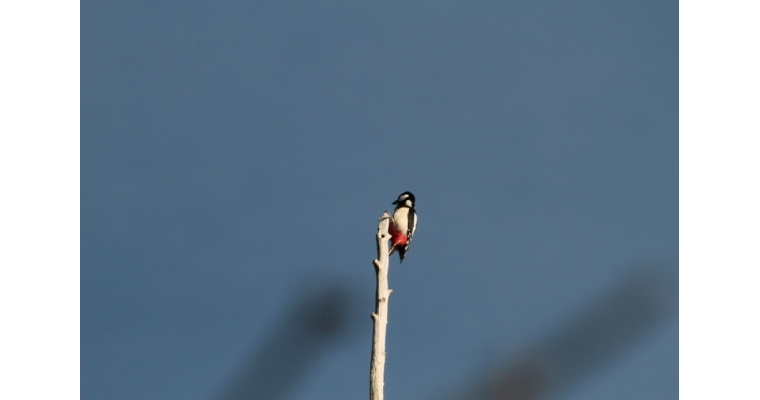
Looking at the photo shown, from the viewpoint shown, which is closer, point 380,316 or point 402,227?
point 380,316

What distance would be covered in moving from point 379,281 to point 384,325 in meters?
0.15

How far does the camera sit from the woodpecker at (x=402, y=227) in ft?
9.25

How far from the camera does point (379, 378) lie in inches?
103

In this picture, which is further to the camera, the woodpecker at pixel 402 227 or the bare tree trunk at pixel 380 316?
the woodpecker at pixel 402 227

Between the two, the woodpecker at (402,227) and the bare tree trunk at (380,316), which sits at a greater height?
the woodpecker at (402,227)

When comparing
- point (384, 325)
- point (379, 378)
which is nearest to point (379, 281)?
point (384, 325)

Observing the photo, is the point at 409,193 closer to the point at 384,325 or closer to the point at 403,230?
the point at 403,230

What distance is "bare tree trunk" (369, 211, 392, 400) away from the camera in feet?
8.36

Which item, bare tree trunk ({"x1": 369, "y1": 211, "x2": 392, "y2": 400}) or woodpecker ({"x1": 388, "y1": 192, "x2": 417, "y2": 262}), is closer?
bare tree trunk ({"x1": 369, "y1": 211, "x2": 392, "y2": 400})

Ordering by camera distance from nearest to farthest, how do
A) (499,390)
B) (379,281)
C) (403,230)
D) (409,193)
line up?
(379,281) < (403,230) < (409,193) < (499,390)

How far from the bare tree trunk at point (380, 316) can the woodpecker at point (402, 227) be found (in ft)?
0.49

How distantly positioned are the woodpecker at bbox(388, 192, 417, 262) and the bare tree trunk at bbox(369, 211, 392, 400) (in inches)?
5.9

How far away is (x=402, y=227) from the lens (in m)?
2.86

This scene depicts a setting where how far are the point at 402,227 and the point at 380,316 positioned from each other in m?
0.41
